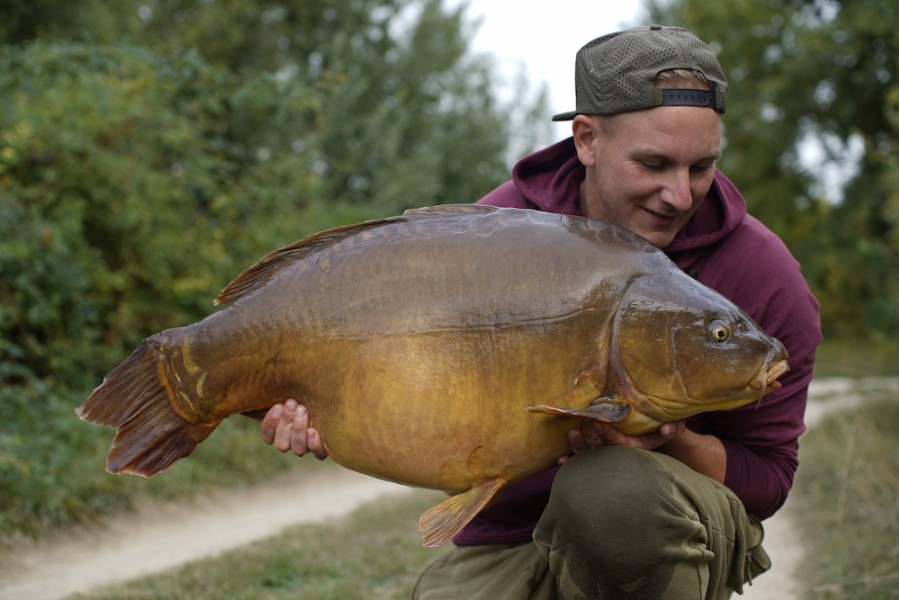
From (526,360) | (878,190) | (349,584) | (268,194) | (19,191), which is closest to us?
(526,360)

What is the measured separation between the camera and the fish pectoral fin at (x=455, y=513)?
1.94 metres

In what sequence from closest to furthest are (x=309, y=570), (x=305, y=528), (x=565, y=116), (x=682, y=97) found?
(x=682, y=97) < (x=565, y=116) < (x=309, y=570) < (x=305, y=528)

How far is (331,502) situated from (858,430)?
2.97 m

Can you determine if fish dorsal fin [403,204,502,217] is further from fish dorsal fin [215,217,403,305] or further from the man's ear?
the man's ear

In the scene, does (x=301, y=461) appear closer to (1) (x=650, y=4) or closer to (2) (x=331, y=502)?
(2) (x=331, y=502)

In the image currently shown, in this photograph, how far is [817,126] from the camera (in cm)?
1886

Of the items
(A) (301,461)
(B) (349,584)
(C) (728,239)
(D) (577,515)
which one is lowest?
(A) (301,461)

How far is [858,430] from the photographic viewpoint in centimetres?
561

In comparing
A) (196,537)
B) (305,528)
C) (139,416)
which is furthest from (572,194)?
(196,537)

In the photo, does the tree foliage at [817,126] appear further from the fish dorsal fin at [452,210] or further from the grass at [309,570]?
the fish dorsal fin at [452,210]

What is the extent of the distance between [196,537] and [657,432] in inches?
135

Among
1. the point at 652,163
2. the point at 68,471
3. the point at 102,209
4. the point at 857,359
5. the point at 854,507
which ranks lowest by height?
the point at 857,359

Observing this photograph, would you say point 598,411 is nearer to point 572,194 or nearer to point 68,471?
point 572,194

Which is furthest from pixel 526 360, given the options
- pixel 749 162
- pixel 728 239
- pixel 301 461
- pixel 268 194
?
pixel 749 162
